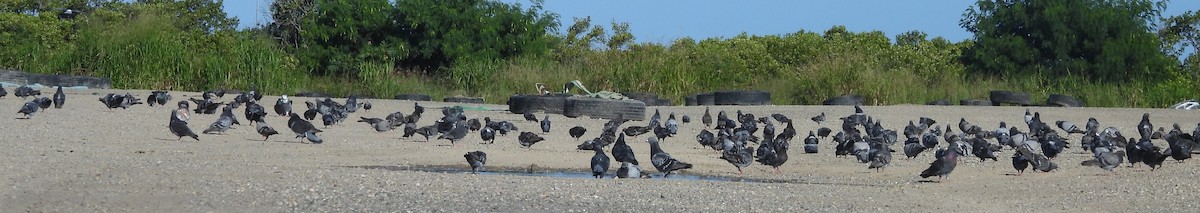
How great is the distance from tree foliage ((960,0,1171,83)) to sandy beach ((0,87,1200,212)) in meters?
20.6

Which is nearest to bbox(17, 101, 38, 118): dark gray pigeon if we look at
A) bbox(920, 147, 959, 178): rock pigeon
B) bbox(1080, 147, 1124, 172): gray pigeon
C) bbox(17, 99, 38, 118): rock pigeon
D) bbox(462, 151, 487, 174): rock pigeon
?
bbox(17, 99, 38, 118): rock pigeon

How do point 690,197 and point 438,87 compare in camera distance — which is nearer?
point 690,197

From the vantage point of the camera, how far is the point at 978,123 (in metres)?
26.4

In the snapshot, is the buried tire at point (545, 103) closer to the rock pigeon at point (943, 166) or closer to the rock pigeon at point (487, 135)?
the rock pigeon at point (487, 135)

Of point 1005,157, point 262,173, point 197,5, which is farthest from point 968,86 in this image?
point 197,5

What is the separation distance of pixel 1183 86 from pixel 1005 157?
70.3 feet

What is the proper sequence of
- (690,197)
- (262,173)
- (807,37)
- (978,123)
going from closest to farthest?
(690,197), (262,173), (978,123), (807,37)

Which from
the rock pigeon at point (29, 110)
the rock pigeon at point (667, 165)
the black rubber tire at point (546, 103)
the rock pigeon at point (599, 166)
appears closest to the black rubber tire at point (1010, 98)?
the black rubber tire at point (546, 103)

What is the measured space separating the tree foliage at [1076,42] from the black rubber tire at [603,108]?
1626 centimetres

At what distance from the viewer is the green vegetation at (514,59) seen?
35469 mm

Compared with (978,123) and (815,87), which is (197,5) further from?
(978,123)

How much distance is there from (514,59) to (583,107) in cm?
1804

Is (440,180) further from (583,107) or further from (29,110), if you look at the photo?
(583,107)

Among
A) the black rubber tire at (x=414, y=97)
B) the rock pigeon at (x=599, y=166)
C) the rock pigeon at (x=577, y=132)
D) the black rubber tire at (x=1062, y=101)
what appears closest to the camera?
the rock pigeon at (x=599, y=166)
